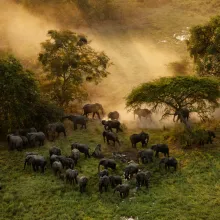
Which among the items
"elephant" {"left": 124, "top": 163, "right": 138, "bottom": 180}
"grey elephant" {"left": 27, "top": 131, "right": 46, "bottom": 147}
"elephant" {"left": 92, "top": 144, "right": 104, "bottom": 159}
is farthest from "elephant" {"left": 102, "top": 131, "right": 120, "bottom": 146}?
"elephant" {"left": 124, "top": 163, "right": 138, "bottom": 180}

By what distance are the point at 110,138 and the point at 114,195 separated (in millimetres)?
10623

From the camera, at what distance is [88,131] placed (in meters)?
39.9

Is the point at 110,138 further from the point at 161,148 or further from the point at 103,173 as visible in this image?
the point at 103,173

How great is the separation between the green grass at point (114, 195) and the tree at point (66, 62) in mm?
16241

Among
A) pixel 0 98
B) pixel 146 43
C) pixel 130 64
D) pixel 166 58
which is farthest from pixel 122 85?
pixel 0 98

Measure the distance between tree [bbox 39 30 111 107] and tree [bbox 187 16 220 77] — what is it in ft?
39.1

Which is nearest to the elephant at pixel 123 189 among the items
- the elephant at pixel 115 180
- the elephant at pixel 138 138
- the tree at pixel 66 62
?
the elephant at pixel 115 180

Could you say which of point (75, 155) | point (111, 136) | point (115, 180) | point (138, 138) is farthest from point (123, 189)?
point (111, 136)

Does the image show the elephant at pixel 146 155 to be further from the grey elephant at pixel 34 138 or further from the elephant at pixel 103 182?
the grey elephant at pixel 34 138

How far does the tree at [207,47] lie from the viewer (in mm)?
43938

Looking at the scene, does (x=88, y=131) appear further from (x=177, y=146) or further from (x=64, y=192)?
(x=64, y=192)

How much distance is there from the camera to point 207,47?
44906mm

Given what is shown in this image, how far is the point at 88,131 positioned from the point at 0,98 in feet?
32.8

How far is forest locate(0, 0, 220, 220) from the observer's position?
80.4 ft
